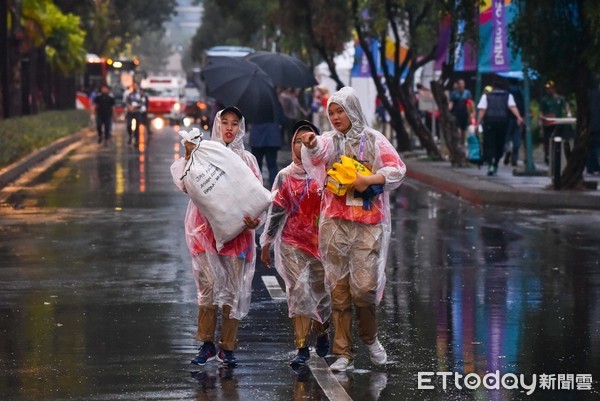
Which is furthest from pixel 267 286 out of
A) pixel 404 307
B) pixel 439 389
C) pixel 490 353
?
pixel 439 389

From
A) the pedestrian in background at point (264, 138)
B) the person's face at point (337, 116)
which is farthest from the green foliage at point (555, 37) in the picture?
the person's face at point (337, 116)

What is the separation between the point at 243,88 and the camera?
45.2ft

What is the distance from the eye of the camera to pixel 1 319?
35.6 ft

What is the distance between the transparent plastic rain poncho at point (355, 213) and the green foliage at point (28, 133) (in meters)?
18.9

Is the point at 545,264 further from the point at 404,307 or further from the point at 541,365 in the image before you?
the point at 541,365

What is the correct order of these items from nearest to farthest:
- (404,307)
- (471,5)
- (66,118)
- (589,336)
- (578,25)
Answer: (589,336) → (404,307) → (578,25) → (471,5) → (66,118)

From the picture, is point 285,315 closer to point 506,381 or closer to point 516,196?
point 506,381

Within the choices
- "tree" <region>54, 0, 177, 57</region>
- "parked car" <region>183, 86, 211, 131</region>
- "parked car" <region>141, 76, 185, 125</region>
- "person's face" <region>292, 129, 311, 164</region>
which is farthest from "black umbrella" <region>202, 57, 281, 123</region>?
"parked car" <region>141, 76, 185, 125</region>

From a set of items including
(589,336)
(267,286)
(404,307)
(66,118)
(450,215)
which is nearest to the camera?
(589,336)

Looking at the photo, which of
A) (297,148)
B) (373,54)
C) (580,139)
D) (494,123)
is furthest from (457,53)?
(297,148)

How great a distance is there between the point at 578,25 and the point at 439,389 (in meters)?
14.9

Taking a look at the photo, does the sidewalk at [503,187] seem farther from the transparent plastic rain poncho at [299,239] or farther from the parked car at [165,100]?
the parked car at [165,100]

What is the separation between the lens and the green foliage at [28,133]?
28344 millimetres

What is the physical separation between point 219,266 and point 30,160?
22858mm
